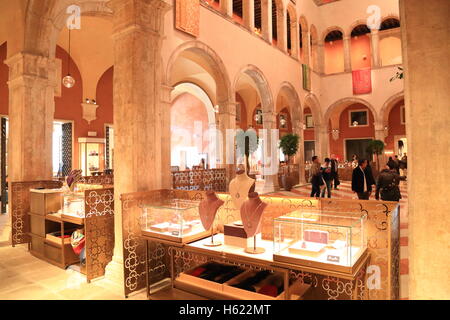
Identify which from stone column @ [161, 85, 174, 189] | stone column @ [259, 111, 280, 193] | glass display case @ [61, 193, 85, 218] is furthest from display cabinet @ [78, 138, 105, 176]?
glass display case @ [61, 193, 85, 218]

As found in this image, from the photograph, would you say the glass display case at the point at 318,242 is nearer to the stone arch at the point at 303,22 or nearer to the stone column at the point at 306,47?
the stone column at the point at 306,47

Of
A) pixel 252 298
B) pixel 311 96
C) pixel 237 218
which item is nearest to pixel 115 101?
pixel 237 218

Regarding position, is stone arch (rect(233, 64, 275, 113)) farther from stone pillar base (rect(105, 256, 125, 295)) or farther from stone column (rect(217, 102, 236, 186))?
stone pillar base (rect(105, 256, 125, 295))

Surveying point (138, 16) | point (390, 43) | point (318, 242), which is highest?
point (390, 43)

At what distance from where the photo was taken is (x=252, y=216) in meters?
2.76

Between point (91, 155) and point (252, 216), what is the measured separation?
10971mm

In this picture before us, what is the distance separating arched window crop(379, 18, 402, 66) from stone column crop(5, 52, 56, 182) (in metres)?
19.9

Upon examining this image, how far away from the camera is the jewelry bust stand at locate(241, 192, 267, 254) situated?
9.03 feet

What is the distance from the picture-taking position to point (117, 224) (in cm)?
397

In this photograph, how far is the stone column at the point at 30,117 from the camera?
592cm

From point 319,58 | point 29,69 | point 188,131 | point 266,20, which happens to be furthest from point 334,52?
point 29,69

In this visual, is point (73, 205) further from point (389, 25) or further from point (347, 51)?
point (389, 25)

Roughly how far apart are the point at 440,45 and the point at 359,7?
58.8ft

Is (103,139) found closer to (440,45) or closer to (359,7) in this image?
(440,45)
